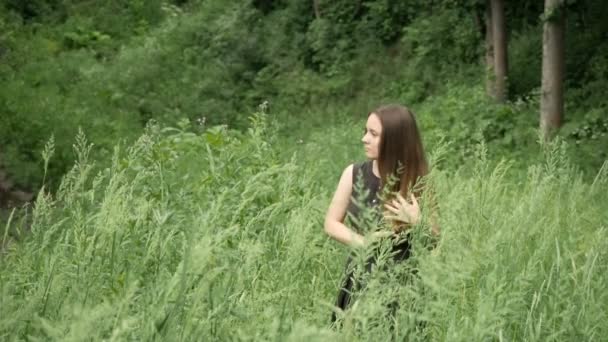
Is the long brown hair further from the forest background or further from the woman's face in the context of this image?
the forest background

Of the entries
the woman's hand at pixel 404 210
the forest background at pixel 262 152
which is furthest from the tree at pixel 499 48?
the woman's hand at pixel 404 210

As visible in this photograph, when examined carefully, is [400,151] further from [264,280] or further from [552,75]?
[552,75]

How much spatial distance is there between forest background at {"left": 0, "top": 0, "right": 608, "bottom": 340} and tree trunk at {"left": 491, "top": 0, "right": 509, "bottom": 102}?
4.5 inches

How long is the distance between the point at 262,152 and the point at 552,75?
7.71 metres

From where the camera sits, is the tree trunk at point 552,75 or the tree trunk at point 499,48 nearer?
the tree trunk at point 552,75

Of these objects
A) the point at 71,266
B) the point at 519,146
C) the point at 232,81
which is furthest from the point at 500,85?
the point at 71,266

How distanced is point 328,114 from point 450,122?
4586 millimetres

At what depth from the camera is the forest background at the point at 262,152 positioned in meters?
2.69

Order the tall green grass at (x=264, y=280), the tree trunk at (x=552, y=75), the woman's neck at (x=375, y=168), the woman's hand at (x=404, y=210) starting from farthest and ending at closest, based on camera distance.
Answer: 1. the tree trunk at (x=552, y=75)
2. the woman's neck at (x=375, y=168)
3. the woman's hand at (x=404, y=210)
4. the tall green grass at (x=264, y=280)

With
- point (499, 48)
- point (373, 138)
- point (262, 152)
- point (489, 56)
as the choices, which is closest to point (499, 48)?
point (499, 48)

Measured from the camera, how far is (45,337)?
2.46 m

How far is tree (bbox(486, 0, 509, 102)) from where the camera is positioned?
15.5 m

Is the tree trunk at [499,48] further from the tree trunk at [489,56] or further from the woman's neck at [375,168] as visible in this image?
the woman's neck at [375,168]

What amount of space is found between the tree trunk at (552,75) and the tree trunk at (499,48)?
2.65m
